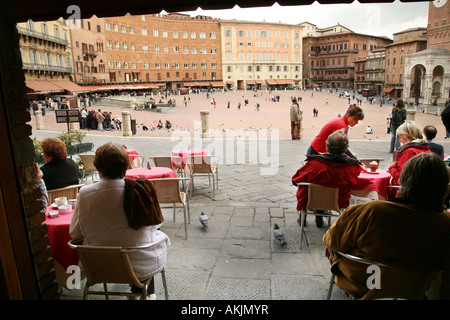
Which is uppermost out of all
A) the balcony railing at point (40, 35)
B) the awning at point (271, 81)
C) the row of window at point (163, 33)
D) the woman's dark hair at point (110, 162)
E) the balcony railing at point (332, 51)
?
the row of window at point (163, 33)

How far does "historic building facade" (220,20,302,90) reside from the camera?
188ft

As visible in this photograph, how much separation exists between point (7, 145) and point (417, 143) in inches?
124

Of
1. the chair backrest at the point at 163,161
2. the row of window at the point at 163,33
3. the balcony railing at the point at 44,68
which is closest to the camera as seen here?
the chair backrest at the point at 163,161

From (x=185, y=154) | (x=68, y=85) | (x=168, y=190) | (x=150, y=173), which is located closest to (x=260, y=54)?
(x=68, y=85)

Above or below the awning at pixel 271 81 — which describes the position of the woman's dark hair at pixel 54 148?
below

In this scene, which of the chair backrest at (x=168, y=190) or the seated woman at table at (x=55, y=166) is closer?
the seated woman at table at (x=55, y=166)

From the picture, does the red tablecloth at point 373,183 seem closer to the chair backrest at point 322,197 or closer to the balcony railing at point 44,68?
the chair backrest at point 322,197

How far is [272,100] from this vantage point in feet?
134

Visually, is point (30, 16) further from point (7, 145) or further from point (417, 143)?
point (417, 143)

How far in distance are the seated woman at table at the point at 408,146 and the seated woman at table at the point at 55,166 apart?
2.99 metres

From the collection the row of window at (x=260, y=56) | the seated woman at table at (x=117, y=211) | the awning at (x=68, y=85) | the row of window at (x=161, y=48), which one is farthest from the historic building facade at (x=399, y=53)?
the seated woman at table at (x=117, y=211)

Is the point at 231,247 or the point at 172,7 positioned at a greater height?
the point at 172,7

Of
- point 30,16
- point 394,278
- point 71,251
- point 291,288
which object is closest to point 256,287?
point 291,288

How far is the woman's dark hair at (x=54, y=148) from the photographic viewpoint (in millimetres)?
2723
